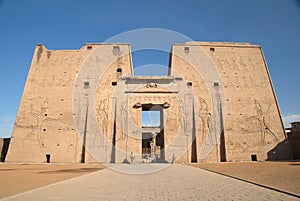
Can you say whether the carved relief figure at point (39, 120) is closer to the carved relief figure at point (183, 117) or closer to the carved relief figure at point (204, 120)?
the carved relief figure at point (183, 117)

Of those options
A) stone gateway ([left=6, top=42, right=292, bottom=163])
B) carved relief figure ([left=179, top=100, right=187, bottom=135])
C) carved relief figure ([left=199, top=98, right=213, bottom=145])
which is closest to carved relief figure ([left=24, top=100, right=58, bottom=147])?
stone gateway ([left=6, top=42, right=292, bottom=163])

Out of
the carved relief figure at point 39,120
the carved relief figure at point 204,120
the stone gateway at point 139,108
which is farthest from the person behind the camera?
the carved relief figure at point 204,120

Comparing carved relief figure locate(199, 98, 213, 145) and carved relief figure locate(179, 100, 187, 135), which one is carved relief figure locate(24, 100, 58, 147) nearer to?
carved relief figure locate(179, 100, 187, 135)

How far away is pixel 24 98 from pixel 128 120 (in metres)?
9.60

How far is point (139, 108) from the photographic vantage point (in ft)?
60.4

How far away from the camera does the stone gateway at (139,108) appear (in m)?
17.4

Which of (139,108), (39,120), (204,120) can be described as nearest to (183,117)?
(204,120)

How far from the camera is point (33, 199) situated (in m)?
3.94

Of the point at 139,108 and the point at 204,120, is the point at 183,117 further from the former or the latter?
the point at 139,108

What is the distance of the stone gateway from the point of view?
17.4 metres

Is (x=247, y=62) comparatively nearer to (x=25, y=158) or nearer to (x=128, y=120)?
(x=128, y=120)

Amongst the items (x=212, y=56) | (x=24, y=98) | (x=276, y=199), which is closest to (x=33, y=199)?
(x=276, y=199)

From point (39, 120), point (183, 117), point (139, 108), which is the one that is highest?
point (139, 108)

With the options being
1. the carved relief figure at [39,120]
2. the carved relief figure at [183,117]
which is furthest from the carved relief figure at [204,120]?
the carved relief figure at [39,120]
